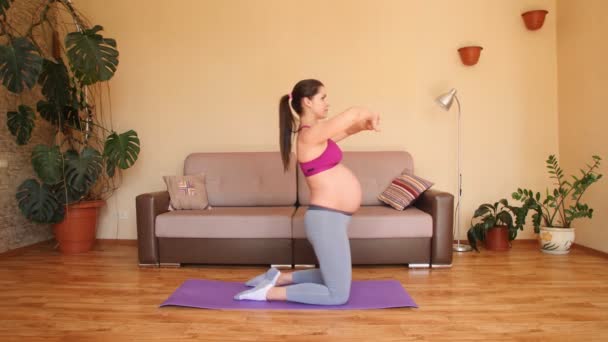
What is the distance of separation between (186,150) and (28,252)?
1665mm

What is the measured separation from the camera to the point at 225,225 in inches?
130

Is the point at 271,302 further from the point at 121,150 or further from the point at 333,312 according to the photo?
the point at 121,150

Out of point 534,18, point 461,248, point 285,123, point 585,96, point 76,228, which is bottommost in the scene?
point 461,248

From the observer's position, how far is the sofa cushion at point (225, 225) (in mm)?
3289

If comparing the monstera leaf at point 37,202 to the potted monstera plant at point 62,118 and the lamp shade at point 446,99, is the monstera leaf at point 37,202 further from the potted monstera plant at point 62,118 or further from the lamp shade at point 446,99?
the lamp shade at point 446,99

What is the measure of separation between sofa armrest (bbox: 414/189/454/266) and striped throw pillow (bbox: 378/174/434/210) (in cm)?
23

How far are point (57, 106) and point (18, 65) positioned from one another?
2.05 ft

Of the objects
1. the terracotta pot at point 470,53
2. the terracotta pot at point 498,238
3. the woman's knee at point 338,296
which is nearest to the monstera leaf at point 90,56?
the woman's knee at point 338,296

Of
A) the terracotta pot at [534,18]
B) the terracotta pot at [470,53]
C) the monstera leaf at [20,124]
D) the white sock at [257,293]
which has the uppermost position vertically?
the terracotta pot at [534,18]

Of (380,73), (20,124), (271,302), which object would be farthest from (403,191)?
(20,124)

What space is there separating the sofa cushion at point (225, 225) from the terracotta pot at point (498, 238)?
5.91ft

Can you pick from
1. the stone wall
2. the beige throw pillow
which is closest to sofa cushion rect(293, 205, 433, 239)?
the beige throw pillow

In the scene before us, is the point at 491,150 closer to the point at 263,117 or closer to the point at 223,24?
the point at 263,117

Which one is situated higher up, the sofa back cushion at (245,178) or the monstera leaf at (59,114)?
the monstera leaf at (59,114)
